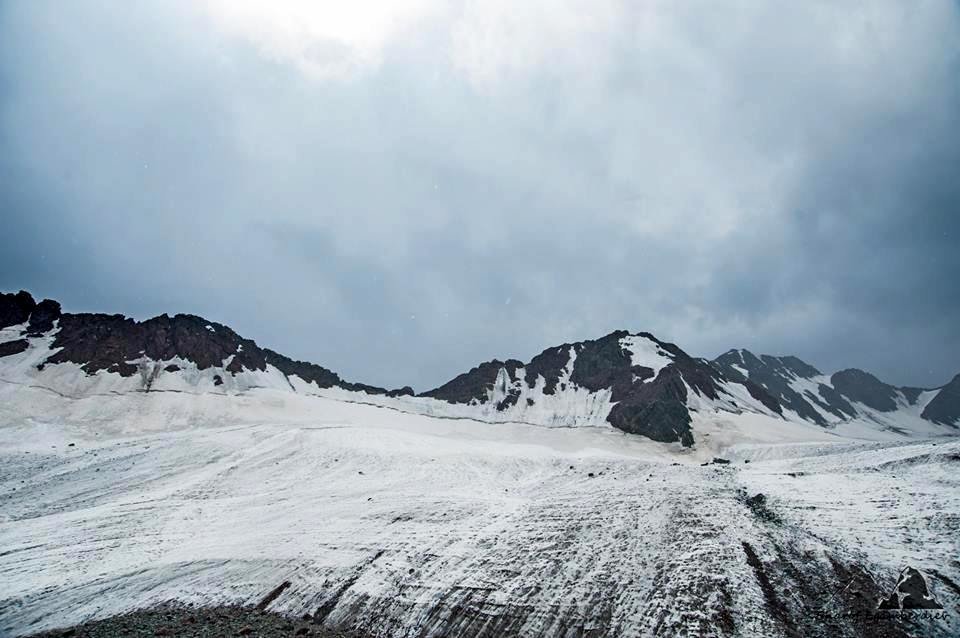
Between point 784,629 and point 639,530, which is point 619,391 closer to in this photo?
point 639,530

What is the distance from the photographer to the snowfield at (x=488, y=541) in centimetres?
1112

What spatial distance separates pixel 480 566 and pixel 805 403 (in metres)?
187

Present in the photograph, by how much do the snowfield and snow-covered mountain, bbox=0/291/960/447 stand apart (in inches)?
1354

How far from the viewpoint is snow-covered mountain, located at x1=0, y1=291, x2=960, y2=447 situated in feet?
211

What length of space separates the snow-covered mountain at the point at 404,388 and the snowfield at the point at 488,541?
1354 inches

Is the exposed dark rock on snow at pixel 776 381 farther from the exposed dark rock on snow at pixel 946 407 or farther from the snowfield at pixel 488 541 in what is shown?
the snowfield at pixel 488 541

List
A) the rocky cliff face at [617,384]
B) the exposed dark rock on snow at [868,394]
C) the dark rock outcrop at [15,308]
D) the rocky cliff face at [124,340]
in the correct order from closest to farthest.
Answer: the rocky cliff face at [124,340], the rocky cliff face at [617,384], the dark rock outcrop at [15,308], the exposed dark rock on snow at [868,394]

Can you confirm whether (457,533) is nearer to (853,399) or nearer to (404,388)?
(404,388)

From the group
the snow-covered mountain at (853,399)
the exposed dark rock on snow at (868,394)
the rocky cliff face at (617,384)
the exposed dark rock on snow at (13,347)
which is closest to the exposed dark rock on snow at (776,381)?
the snow-covered mountain at (853,399)

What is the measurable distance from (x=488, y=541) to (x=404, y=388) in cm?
8715

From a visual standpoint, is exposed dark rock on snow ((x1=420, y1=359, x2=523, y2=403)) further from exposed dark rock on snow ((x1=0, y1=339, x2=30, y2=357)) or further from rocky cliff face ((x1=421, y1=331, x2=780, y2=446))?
exposed dark rock on snow ((x1=0, y1=339, x2=30, y2=357))

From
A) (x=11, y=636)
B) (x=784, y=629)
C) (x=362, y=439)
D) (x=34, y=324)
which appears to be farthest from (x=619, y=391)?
(x=34, y=324)

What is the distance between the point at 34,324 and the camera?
75.3m

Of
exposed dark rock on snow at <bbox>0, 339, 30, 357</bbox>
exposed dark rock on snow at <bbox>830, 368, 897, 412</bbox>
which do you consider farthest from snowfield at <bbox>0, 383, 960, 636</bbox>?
exposed dark rock on snow at <bbox>830, 368, 897, 412</bbox>
